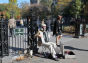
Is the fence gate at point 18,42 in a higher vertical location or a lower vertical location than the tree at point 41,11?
lower

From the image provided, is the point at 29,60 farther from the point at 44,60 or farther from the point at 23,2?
the point at 23,2

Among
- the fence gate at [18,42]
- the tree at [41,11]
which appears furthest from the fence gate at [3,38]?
the tree at [41,11]

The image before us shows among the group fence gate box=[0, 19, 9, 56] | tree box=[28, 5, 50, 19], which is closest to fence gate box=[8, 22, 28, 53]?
fence gate box=[0, 19, 9, 56]

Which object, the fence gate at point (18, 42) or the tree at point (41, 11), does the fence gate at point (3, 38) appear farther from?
the tree at point (41, 11)

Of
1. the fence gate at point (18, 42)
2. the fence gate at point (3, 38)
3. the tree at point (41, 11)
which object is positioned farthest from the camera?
the tree at point (41, 11)

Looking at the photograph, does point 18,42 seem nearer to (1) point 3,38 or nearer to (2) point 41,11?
(1) point 3,38

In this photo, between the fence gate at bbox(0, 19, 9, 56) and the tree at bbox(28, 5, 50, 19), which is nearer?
the fence gate at bbox(0, 19, 9, 56)

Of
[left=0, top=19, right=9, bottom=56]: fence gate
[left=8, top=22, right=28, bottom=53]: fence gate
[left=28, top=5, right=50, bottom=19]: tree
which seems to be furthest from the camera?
[left=28, top=5, right=50, bottom=19]: tree

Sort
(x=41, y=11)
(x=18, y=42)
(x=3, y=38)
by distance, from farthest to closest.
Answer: (x=41, y=11)
(x=18, y=42)
(x=3, y=38)

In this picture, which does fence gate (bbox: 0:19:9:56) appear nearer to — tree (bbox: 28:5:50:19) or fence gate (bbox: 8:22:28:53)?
fence gate (bbox: 8:22:28:53)

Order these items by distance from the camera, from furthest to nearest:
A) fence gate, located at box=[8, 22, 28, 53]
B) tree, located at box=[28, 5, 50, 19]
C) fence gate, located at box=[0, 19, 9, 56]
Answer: tree, located at box=[28, 5, 50, 19]
fence gate, located at box=[8, 22, 28, 53]
fence gate, located at box=[0, 19, 9, 56]

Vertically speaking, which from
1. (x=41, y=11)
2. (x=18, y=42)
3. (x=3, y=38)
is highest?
(x=41, y=11)

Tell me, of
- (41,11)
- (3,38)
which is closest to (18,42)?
(3,38)

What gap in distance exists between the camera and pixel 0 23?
710 cm
